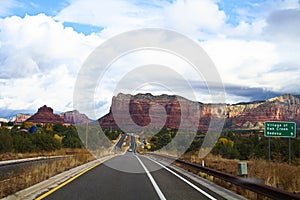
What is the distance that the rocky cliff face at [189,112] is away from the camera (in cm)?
3554

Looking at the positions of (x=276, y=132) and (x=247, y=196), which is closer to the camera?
(x=247, y=196)

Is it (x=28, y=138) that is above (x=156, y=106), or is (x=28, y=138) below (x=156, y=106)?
below

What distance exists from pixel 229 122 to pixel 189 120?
143 ft

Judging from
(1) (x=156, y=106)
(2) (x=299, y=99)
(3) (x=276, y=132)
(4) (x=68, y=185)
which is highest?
(2) (x=299, y=99)

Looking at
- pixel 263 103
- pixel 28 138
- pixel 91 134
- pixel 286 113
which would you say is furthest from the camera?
pixel 263 103

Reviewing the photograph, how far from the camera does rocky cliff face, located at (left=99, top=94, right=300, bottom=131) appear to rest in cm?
3554

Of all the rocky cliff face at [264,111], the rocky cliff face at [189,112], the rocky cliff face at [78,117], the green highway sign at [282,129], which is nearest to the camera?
the green highway sign at [282,129]

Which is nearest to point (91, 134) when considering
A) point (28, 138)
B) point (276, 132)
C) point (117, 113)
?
point (28, 138)

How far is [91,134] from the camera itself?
78250 mm

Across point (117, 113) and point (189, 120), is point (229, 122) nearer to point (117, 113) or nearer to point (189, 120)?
point (189, 120)

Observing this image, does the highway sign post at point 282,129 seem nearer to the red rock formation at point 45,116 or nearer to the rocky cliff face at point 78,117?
the rocky cliff face at point 78,117

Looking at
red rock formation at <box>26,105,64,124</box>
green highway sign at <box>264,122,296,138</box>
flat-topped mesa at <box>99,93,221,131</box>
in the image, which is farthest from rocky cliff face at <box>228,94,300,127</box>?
red rock formation at <box>26,105,64,124</box>

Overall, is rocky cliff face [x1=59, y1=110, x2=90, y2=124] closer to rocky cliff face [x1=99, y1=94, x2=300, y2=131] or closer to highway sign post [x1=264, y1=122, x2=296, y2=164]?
rocky cliff face [x1=99, y1=94, x2=300, y2=131]

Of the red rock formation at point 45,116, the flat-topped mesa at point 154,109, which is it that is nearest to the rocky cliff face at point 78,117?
the flat-topped mesa at point 154,109
